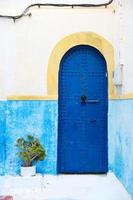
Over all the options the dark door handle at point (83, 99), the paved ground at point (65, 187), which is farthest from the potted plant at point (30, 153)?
the dark door handle at point (83, 99)

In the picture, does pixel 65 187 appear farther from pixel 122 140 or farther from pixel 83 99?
pixel 83 99

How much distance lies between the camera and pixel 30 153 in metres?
7.88

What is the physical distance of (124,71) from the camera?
722 cm

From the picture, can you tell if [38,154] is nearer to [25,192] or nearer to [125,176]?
[25,192]

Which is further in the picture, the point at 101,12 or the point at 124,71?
the point at 101,12

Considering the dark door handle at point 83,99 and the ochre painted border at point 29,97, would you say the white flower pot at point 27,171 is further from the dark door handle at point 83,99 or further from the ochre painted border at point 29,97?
the dark door handle at point 83,99

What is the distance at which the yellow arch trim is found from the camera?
27.0 ft

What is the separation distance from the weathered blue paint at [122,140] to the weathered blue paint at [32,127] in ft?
3.40

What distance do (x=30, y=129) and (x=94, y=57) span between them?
70.1 inches

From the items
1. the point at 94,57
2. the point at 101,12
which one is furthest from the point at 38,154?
the point at 101,12

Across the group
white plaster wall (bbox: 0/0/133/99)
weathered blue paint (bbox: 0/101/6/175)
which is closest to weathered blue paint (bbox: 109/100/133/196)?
white plaster wall (bbox: 0/0/133/99)

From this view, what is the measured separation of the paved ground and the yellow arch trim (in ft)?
5.08

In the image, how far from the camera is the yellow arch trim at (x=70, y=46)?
27.0 feet

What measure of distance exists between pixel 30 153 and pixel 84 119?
3.99 ft
